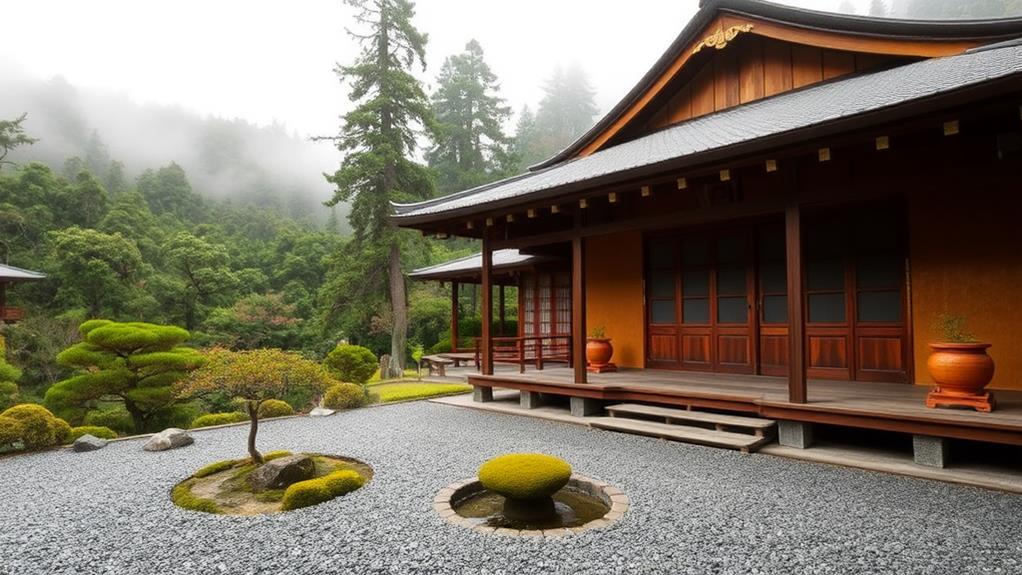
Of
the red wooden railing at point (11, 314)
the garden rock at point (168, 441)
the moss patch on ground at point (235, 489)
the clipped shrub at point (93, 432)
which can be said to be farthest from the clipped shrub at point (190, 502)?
the red wooden railing at point (11, 314)

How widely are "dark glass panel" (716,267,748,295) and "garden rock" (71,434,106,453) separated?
27.8ft

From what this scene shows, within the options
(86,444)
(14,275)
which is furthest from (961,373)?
(14,275)

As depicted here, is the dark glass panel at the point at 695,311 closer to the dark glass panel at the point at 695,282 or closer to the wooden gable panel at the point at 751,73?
the dark glass panel at the point at 695,282

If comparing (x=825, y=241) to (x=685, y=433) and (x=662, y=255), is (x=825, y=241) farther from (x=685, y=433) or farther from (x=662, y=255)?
(x=685, y=433)

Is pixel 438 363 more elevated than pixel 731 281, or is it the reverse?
pixel 731 281

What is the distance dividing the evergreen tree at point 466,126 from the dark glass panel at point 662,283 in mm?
22165

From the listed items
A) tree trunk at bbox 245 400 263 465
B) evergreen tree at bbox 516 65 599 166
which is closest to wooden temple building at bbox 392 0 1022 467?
tree trunk at bbox 245 400 263 465

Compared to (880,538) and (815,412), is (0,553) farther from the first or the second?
(815,412)

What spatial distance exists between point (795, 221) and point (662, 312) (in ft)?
11.2

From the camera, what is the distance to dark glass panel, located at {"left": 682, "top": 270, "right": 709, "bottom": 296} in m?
7.71

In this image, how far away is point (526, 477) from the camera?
358 cm

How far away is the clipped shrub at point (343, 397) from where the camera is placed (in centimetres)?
848

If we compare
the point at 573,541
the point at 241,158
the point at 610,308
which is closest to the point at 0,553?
the point at 573,541

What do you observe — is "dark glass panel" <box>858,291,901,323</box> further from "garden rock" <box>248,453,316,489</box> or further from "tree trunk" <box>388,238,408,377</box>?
"tree trunk" <box>388,238,408,377</box>
